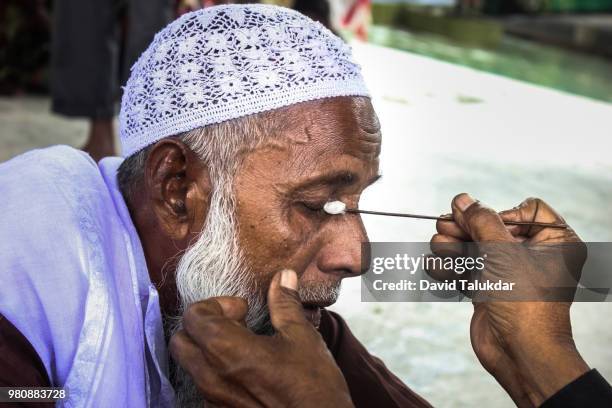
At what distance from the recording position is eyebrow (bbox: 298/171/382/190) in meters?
1.89

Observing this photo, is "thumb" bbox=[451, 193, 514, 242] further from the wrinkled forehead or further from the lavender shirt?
the lavender shirt

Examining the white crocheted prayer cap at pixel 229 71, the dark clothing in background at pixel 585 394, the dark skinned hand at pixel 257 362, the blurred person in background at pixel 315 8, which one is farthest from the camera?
the blurred person in background at pixel 315 8

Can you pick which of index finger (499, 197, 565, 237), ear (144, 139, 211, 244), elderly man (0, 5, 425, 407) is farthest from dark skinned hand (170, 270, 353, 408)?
index finger (499, 197, 565, 237)

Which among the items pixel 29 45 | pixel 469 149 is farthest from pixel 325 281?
pixel 29 45

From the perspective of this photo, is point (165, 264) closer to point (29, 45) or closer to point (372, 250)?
point (372, 250)

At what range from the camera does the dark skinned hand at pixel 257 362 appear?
1482 millimetres

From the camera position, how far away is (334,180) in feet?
6.29

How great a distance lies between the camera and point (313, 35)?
1977 mm

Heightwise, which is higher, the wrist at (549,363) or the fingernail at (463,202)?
the fingernail at (463,202)

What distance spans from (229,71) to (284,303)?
0.54 metres

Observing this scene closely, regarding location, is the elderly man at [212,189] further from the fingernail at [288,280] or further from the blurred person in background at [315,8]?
the blurred person in background at [315,8]

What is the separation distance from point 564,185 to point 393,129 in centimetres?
177

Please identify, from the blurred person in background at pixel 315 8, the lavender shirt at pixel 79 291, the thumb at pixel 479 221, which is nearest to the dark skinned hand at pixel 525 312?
the thumb at pixel 479 221

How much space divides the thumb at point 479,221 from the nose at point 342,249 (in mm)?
230
